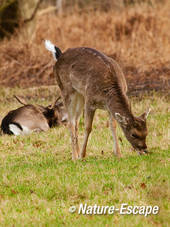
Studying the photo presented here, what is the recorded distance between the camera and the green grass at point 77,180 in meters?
5.30

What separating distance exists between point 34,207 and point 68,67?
318 cm

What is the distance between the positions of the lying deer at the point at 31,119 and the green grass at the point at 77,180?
2.14 feet

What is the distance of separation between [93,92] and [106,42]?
9.81 m

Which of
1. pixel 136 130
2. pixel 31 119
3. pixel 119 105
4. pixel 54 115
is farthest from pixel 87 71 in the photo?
pixel 54 115

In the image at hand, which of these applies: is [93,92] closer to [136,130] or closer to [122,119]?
[122,119]

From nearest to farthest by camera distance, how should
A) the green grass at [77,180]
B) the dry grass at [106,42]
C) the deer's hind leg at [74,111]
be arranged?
the green grass at [77,180]
the deer's hind leg at [74,111]
the dry grass at [106,42]

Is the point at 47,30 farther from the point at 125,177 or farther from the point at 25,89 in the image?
the point at 125,177

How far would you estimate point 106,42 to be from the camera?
17.3 meters

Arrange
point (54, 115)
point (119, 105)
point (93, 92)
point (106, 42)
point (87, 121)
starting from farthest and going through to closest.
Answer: point (106, 42) < point (54, 115) < point (87, 121) < point (93, 92) < point (119, 105)

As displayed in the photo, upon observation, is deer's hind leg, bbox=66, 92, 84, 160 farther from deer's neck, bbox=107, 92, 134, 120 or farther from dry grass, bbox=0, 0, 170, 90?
dry grass, bbox=0, 0, 170, 90

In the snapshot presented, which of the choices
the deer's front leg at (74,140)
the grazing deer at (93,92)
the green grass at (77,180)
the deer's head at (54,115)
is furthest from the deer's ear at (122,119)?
the deer's head at (54,115)

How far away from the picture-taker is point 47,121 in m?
10.8

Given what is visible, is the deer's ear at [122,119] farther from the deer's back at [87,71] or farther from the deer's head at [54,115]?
the deer's head at [54,115]

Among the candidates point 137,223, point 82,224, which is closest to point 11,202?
point 82,224
